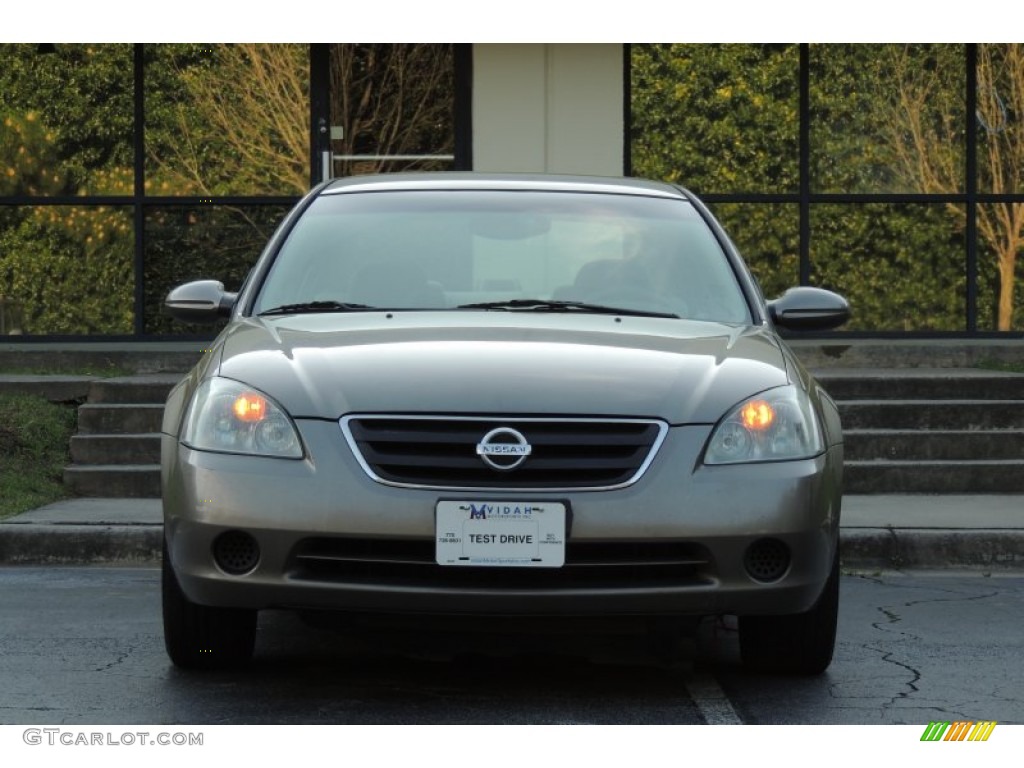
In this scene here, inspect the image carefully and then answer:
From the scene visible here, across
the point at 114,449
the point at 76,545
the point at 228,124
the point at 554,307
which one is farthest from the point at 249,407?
the point at 228,124

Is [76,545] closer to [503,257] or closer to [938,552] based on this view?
[503,257]

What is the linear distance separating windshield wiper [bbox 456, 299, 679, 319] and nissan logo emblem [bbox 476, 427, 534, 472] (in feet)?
3.53

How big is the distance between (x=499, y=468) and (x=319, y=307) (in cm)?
135

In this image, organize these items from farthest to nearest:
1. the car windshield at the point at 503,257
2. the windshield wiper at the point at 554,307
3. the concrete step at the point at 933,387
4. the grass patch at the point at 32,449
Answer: the concrete step at the point at 933,387
the grass patch at the point at 32,449
the car windshield at the point at 503,257
the windshield wiper at the point at 554,307

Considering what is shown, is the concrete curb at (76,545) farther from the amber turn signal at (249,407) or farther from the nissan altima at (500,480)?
the amber turn signal at (249,407)

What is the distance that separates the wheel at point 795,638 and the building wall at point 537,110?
326 inches

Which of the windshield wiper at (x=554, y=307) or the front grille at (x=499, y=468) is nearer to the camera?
the front grille at (x=499, y=468)

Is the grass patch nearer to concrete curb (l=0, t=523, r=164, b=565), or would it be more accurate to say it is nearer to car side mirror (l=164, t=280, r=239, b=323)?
concrete curb (l=0, t=523, r=164, b=565)

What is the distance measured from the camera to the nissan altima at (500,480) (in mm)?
5059

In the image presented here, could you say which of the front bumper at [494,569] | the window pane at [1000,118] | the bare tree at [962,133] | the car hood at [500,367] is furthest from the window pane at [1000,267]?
the front bumper at [494,569]

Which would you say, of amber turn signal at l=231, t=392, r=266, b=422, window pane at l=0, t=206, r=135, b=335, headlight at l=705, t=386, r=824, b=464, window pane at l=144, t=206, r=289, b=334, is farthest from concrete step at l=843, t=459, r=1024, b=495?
window pane at l=0, t=206, r=135, b=335

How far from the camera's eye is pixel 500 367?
5.30 meters

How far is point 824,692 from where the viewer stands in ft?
18.5
